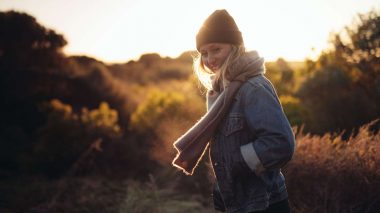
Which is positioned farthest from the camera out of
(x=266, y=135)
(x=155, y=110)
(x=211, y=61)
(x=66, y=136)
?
(x=155, y=110)

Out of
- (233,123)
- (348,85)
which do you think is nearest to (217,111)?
(233,123)

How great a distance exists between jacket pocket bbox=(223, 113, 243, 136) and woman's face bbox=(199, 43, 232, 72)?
0.30 metres

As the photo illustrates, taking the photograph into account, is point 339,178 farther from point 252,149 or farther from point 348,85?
point 348,85

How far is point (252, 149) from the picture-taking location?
1854 millimetres

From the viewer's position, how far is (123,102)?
17031mm

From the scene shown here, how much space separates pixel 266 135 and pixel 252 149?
0.09m

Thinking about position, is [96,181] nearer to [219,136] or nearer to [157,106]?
[157,106]

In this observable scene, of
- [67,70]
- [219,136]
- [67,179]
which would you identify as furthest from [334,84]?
[67,70]

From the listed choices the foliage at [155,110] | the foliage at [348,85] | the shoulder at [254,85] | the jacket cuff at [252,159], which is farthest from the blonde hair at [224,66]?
the foliage at [155,110]

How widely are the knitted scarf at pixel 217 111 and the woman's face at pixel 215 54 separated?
0.11 metres

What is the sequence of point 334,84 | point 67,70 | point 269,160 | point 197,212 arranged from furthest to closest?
point 67,70, point 334,84, point 197,212, point 269,160

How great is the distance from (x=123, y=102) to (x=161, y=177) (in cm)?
908

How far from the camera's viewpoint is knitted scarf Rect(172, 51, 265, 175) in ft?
6.57

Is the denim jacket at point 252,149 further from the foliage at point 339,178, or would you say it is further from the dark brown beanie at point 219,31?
the foliage at point 339,178
